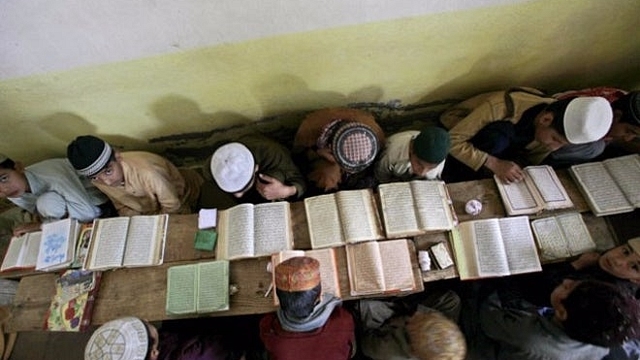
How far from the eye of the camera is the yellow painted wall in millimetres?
1780

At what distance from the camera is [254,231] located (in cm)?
170

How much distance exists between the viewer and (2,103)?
188 cm

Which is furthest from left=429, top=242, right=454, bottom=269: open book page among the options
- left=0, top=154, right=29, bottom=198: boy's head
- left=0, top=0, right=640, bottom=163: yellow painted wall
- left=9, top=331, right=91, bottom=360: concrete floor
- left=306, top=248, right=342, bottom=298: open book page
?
left=9, top=331, right=91, bottom=360: concrete floor

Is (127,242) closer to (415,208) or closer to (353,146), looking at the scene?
(353,146)

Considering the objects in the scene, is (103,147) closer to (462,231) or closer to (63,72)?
(63,72)

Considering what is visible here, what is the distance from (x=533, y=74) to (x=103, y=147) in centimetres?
251

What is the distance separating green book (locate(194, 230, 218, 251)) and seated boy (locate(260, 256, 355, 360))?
0.44 m

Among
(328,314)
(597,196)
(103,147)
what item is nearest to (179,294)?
(328,314)

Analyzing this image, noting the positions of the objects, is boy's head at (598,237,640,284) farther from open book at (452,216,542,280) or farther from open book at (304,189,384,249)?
open book at (304,189,384,249)

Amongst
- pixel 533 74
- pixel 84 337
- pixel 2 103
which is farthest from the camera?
pixel 84 337

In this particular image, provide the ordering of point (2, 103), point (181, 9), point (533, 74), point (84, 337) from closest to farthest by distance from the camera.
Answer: point (181, 9) < point (2, 103) < point (533, 74) < point (84, 337)

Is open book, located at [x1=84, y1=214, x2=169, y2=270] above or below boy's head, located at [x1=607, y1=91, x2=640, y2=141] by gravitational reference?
below

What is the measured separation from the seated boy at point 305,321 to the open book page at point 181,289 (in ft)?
1.14

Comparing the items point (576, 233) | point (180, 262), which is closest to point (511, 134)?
point (576, 233)
